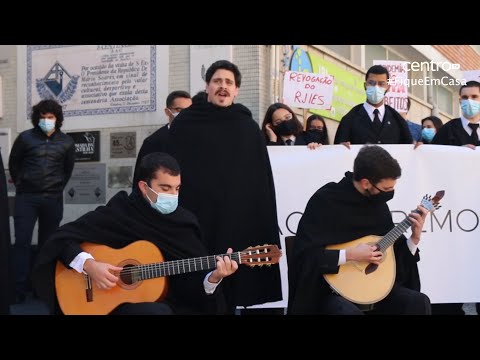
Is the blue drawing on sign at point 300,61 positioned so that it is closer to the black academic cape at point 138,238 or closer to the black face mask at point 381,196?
the black face mask at point 381,196

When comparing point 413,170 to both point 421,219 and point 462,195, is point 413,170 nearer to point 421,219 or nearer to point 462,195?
point 462,195

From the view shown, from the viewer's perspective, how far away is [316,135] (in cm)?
642

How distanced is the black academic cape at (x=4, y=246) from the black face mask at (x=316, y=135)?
3.68m

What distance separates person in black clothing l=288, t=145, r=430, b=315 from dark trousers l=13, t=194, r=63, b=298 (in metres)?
3.45

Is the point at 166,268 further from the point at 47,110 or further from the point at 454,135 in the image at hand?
the point at 47,110

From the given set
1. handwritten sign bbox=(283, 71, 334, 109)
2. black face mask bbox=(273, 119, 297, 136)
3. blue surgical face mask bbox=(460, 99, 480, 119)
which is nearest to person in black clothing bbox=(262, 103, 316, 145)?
black face mask bbox=(273, 119, 297, 136)

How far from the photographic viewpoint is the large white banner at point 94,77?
29.5 feet

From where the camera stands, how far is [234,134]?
4.62 meters

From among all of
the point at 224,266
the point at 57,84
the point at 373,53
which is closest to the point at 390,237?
the point at 224,266

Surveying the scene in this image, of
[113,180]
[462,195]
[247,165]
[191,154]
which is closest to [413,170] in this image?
[462,195]

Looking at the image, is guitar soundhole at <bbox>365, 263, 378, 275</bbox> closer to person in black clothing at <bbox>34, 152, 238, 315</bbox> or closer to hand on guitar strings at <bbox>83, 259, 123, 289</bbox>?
person in black clothing at <bbox>34, 152, 238, 315</bbox>

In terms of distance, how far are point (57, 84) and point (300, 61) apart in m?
3.66

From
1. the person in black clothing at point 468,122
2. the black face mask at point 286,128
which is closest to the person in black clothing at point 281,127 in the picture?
the black face mask at point 286,128

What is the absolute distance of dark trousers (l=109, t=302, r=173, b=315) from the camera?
3389 millimetres
